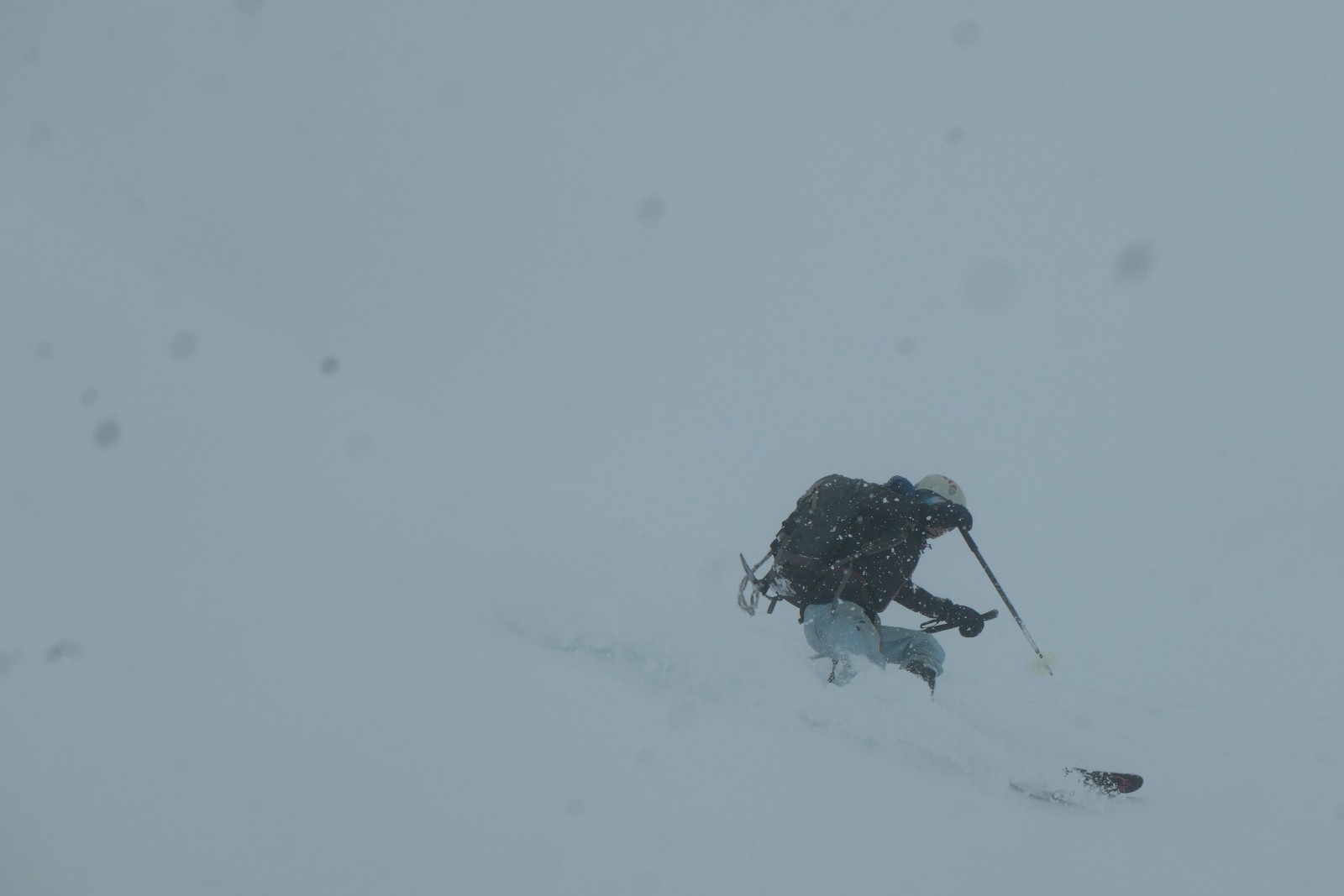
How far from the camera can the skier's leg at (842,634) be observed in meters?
4.17

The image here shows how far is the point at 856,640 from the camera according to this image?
4.16 meters

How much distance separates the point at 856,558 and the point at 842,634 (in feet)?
1.43

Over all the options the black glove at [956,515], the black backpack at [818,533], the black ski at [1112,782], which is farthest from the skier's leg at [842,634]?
the black ski at [1112,782]

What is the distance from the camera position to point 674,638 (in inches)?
199

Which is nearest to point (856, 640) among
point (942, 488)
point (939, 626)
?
point (939, 626)

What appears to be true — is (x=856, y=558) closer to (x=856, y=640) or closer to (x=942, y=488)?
(x=856, y=640)

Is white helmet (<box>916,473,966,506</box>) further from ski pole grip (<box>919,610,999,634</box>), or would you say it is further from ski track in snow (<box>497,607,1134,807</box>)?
ski track in snow (<box>497,607,1134,807</box>)

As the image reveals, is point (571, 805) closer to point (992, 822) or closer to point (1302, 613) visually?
point (992, 822)

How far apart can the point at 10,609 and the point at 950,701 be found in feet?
18.9

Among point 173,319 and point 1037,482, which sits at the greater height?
point 1037,482

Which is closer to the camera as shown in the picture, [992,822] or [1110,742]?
[992,822]

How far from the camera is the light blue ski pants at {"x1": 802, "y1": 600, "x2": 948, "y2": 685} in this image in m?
4.18

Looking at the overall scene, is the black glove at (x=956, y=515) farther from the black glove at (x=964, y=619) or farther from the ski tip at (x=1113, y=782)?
the ski tip at (x=1113, y=782)

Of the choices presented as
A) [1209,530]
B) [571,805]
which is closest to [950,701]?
[571,805]
